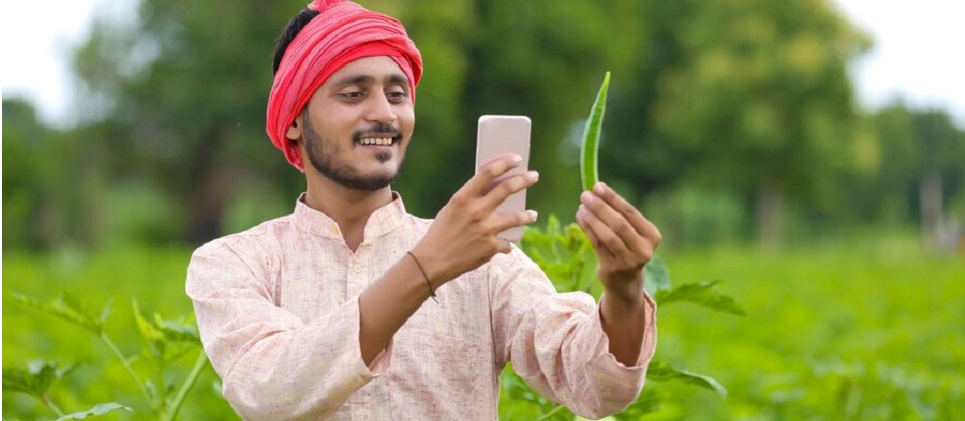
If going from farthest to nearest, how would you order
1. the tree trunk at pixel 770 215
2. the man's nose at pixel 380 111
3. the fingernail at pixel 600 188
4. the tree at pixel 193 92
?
the tree trunk at pixel 770 215
the tree at pixel 193 92
the man's nose at pixel 380 111
the fingernail at pixel 600 188

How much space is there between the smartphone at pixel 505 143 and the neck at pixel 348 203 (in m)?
0.39

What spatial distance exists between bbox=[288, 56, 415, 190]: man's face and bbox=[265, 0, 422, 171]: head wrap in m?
0.01

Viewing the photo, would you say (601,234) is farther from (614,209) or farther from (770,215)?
(770,215)

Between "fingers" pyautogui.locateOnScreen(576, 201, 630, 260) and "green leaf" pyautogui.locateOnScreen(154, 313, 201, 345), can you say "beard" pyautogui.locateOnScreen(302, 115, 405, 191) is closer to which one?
"fingers" pyautogui.locateOnScreen(576, 201, 630, 260)

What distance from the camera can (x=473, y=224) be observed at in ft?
5.53

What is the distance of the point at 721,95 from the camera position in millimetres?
39500

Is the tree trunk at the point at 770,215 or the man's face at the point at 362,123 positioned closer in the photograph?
the man's face at the point at 362,123

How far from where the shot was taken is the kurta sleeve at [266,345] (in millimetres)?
1773

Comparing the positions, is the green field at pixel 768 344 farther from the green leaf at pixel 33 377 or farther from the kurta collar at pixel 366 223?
the kurta collar at pixel 366 223

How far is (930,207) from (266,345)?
43883mm

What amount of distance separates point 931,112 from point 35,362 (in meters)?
47.0

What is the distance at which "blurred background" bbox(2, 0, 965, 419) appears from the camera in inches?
316

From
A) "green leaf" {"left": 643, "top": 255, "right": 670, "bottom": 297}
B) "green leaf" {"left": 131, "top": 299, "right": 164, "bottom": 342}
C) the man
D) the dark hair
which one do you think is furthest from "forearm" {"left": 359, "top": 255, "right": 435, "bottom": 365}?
"green leaf" {"left": 131, "top": 299, "right": 164, "bottom": 342}

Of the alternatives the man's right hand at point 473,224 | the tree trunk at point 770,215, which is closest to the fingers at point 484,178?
the man's right hand at point 473,224
